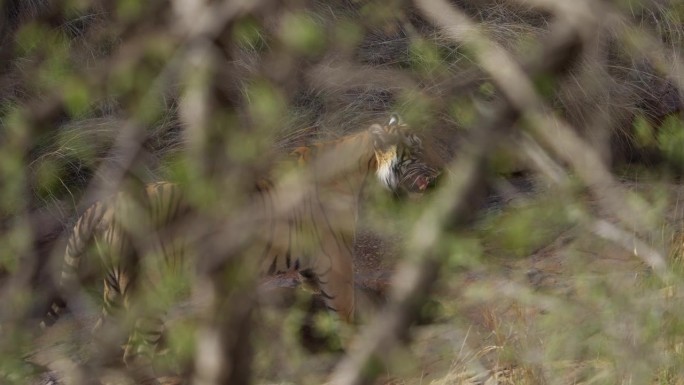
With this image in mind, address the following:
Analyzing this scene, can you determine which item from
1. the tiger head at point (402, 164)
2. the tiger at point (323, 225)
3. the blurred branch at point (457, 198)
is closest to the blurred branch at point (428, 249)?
the blurred branch at point (457, 198)

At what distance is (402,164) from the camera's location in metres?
5.41

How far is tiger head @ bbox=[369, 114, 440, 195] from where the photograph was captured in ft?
17.3

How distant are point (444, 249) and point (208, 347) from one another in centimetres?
61

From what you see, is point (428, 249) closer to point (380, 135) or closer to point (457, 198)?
point (457, 198)

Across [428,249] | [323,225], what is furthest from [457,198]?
[323,225]

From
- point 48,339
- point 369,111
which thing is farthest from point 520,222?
point 369,111

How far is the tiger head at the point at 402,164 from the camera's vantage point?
5285mm

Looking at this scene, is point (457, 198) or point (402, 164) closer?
Answer: point (457, 198)

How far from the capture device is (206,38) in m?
1.58

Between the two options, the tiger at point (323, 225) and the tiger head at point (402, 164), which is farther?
the tiger head at point (402, 164)

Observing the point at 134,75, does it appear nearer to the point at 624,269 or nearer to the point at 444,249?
the point at 444,249

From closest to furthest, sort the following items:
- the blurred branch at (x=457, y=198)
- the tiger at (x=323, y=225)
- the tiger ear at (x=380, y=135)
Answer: the blurred branch at (x=457, y=198) → the tiger at (x=323, y=225) → the tiger ear at (x=380, y=135)

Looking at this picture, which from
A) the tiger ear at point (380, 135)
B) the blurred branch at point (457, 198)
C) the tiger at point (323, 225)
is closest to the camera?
the blurred branch at point (457, 198)

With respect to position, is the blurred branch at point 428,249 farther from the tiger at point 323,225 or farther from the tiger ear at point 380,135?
the tiger ear at point 380,135
